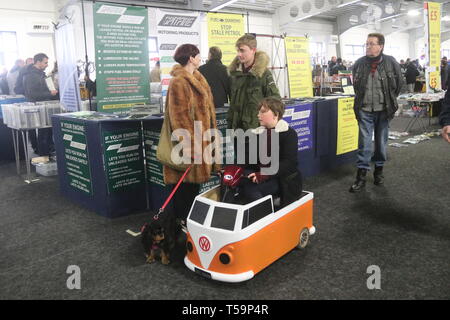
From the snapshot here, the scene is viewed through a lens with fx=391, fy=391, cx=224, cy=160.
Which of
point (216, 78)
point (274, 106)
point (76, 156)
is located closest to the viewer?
point (274, 106)

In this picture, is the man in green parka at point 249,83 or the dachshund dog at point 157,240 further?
the man in green parka at point 249,83

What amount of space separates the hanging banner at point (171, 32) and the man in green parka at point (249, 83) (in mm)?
2026

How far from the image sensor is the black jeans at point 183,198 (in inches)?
103

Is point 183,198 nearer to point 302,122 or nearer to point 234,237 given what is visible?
point 234,237

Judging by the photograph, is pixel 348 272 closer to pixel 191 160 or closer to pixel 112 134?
pixel 191 160

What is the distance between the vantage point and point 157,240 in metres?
2.28

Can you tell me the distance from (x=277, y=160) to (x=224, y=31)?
3.33m

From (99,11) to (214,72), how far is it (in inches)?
49.9

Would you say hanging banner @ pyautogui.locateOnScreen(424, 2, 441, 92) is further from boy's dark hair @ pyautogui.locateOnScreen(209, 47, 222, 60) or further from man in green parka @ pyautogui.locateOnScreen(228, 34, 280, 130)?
man in green parka @ pyautogui.locateOnScreen(228, 34, 280, 130)

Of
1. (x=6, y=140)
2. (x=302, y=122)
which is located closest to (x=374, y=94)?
(x=302, y=122)

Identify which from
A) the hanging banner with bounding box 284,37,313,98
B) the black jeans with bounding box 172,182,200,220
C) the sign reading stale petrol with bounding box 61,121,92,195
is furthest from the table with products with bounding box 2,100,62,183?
the hanging banner with bounding box 284,37,313,98

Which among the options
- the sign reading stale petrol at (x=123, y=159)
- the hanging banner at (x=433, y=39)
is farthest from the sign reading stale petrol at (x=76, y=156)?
the hanging banner at (x=433, y=39)

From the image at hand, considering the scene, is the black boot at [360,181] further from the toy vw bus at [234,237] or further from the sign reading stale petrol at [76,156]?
the sign reading stale petrol at [76,156]

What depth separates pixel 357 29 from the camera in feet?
67.7
